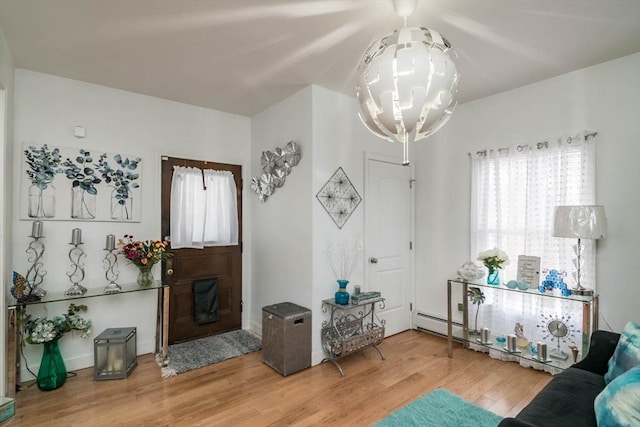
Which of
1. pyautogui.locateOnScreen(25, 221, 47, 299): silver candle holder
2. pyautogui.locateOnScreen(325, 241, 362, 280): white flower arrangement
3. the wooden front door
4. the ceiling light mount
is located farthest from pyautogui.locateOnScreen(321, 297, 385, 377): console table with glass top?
pyautogui.locateOnScreen(25, 221, 47, 299): silver candle holder

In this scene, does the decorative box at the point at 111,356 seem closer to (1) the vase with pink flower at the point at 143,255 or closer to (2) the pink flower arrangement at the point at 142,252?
(1) the vase with pink flower at the point at 143,255

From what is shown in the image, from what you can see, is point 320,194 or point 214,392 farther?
point 320,194

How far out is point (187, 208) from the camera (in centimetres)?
369

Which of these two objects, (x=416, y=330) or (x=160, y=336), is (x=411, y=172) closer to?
(x=416, y=330)

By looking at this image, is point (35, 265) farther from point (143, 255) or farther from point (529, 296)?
point (529, 296)

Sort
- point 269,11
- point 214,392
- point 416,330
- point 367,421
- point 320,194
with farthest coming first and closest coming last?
point 416,330, point 320,194, point 214,392, point 367,421, point 269,11

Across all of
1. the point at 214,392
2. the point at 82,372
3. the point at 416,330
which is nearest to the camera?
the point at 214,392

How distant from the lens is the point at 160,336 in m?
3.31

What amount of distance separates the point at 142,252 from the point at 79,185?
86 centimetres

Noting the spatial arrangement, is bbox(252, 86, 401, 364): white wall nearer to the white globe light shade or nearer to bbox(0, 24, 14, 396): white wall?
the white globe light shade

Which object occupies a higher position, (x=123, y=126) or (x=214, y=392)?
(x=123, y=126)

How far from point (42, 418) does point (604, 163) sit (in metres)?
4.72

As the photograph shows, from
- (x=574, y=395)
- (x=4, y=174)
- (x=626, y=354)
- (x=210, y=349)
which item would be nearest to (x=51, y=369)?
(x=210, y=349)

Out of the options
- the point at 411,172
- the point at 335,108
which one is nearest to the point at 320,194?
the point at 335,108
